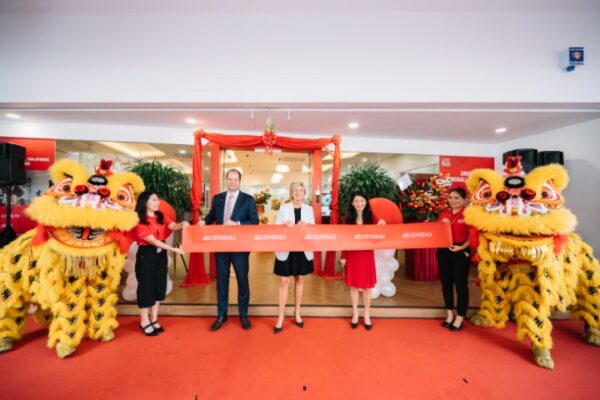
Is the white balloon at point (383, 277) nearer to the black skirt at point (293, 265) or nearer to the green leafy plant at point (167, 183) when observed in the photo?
the black skirt at point (293, 265)

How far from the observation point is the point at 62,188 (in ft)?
6.57

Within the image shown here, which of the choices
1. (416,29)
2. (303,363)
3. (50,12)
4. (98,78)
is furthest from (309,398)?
(50,12)

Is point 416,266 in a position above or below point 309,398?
above

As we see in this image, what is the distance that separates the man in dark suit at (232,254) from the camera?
8.14 feet

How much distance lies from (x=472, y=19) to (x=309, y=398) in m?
4.86

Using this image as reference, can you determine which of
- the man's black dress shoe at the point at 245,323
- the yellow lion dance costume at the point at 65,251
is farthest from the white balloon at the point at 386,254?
the yellow lion dance costume at the point at 65,251

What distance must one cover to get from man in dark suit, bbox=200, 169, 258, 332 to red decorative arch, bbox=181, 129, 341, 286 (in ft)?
4.28

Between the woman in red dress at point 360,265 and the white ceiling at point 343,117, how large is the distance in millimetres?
1637

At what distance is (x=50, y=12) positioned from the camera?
9.96 ft

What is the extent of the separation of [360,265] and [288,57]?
9.77 feet

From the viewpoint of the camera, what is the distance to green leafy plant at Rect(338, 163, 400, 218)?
4.00 meters

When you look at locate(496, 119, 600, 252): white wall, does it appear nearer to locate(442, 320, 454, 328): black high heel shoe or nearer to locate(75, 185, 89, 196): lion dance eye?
locate(442, 320, 454, 328): black high heel shoe

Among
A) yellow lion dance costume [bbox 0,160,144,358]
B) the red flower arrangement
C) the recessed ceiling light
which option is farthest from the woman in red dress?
the recessed ceiling light

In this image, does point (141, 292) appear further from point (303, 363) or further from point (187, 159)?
point (187, 159)
